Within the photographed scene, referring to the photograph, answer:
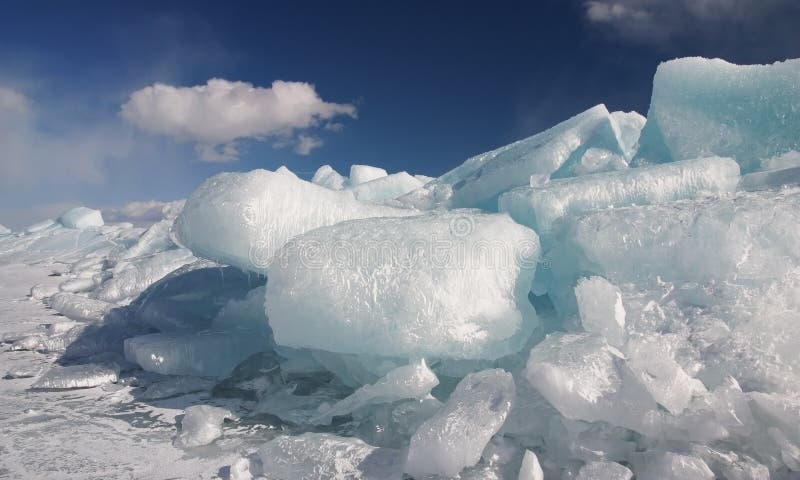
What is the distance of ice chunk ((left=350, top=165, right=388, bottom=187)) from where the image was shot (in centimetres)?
1115

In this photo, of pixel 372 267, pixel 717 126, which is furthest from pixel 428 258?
pixel 717 126

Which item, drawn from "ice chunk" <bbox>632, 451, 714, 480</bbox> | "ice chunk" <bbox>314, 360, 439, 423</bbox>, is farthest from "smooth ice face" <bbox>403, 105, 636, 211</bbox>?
"ice chunk" <bbox>632, 451, 714, 480</bbox>

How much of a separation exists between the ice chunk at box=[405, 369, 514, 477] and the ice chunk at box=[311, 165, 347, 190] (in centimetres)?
902

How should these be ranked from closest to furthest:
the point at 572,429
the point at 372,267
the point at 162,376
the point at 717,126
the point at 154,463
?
the point at 572,429 < the point at 154,463 < the point at 372,267 < the point at 162,376 < the point at 717,126

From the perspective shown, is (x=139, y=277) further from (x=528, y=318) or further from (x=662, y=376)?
(x=662, y=376)

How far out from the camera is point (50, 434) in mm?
2695

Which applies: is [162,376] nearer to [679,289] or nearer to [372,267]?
[372,267]

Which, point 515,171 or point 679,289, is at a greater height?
point 515,171

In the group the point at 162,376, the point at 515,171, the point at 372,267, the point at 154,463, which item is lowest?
the point at 154,463

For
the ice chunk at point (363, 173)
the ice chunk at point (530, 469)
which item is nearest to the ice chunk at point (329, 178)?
the ice chunk at point (363, 173)

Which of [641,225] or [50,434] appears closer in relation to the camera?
[50,434]

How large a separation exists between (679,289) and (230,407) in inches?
109

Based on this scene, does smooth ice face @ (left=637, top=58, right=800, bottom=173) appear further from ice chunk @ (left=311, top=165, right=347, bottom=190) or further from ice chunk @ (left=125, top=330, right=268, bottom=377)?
ice chunk @ (left=311, top=165, right=347, bottom=190)

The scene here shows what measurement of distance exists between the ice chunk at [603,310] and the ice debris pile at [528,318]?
0.01 m
